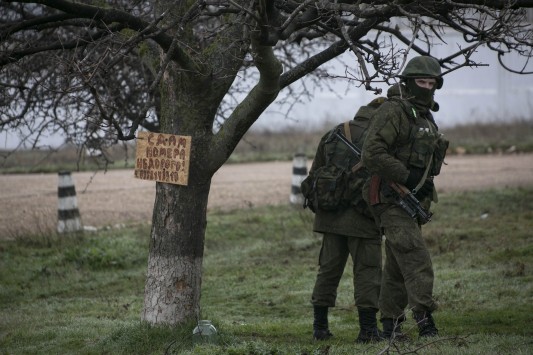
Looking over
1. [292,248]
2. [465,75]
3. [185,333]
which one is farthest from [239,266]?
[465,75]

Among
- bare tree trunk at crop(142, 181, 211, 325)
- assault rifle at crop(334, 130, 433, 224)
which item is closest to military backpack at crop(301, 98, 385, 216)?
assault rifle at crop(334, 130, 433, 224)

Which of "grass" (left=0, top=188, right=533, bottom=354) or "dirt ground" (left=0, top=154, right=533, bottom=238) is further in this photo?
"dirt ground" (left=0, top=154, right=533, bottom=238)

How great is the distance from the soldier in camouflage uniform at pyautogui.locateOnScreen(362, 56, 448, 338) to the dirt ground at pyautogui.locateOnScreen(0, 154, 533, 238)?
6.59m

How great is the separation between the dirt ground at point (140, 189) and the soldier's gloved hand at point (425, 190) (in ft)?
22.0

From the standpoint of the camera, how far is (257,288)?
32.6 ft

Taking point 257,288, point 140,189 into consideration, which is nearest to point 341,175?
point 257,288

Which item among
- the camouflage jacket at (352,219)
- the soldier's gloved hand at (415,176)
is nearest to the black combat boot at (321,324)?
the camouflage jacket at (352,219)

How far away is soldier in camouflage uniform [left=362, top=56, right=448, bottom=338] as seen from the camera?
684cm

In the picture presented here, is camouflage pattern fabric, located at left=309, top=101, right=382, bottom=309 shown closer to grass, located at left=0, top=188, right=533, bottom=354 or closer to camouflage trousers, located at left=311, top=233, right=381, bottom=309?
camouflage trousers, located at left=311, top=233, right=381, bottom=309

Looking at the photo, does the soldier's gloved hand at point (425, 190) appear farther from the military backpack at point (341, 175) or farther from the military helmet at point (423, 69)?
the military helmet at point (423, 69)

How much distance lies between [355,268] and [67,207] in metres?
6.07

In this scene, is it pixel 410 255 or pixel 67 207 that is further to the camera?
pixel 67 207

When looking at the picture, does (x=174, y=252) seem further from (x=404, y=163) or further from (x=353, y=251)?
(x=404, y=163)

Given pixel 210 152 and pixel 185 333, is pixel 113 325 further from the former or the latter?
pixel 210 152
